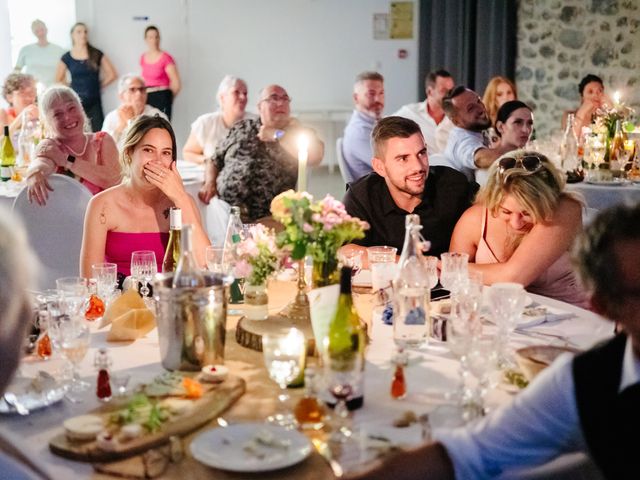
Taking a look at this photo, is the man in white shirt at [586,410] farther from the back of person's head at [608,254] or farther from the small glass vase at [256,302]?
the small glass vase at [256,302]

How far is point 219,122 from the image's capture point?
624 cm

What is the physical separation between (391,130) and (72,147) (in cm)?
197

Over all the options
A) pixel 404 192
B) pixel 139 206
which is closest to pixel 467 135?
pixel 404 192

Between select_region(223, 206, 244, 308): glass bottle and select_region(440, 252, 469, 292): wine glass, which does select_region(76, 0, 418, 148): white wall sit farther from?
select_region(440, 252, 469, 292): wine glass

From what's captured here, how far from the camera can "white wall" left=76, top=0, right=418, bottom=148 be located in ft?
33.3

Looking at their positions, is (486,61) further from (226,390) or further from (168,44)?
(226,390)

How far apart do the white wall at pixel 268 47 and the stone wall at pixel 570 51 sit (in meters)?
1.74

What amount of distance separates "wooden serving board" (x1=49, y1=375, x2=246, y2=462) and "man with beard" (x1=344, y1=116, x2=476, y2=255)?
1.66 meters

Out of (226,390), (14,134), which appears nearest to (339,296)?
(226,390)

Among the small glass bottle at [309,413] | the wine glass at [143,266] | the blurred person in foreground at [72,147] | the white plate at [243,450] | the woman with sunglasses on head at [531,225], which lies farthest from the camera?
the blurred person in foreground at [72,147]

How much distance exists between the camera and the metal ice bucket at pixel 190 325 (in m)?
1.83

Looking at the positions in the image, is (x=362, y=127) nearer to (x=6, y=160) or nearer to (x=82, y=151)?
(x=82, y=151)

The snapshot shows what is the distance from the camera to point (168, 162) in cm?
313

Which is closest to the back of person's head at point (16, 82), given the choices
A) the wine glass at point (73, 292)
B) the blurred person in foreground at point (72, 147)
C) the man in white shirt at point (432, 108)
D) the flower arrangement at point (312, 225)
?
the blurred person in foreground at point (72, 147)
